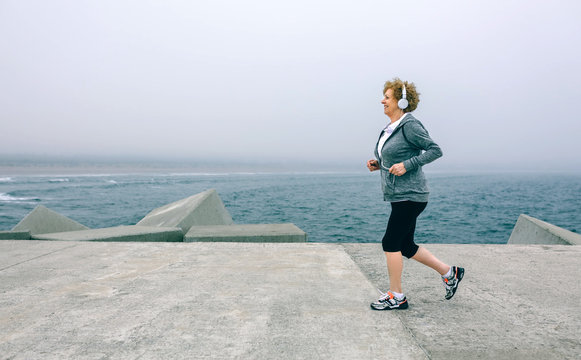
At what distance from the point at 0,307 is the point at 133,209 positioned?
77.7ft

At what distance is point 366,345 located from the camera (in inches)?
76.1

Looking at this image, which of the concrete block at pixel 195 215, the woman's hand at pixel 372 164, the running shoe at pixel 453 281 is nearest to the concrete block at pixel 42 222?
the concrete block at pixel 195 215

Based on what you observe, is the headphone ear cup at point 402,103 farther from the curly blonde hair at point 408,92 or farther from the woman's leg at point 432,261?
the woman's leg at point 432,261

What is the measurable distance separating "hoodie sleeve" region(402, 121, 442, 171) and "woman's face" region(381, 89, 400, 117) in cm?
20

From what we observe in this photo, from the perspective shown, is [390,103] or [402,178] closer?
[402,178]

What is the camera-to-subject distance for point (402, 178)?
245 cm

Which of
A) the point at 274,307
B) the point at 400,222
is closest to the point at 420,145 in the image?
the point at 400,222

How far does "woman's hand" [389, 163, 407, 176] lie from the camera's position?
2.33 metres

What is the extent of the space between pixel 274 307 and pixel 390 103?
1.61 metres

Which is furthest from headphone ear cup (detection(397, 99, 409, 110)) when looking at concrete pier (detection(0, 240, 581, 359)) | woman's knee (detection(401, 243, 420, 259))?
concrete pier (detection(0, 240, 581, 359))

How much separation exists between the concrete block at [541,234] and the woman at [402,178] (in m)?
3.58

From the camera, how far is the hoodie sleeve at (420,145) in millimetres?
2328

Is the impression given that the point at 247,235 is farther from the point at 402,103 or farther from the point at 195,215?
the point at 402,103

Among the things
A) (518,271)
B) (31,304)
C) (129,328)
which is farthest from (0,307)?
(518,271)
